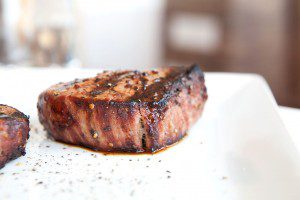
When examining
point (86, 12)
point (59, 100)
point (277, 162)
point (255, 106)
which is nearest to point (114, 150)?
point (59, 100)

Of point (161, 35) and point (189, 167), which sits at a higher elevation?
point (189, 167)

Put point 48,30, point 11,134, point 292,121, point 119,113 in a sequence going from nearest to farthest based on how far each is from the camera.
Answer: point 11,134 < point 119,113 < point 292,121 < point 48,30

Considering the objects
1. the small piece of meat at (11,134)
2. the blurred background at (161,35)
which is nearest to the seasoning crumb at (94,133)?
the small piece of meat at (11,134)

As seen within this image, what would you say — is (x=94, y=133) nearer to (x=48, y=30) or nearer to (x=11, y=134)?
(x=11, y=134)

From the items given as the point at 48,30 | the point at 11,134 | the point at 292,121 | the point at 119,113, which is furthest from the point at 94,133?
the point at 48,30

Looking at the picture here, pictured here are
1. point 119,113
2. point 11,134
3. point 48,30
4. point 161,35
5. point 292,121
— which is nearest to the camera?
point 11,134

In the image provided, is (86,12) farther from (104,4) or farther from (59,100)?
(59,100)
